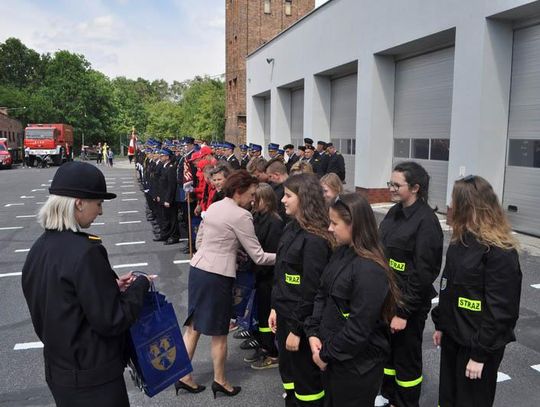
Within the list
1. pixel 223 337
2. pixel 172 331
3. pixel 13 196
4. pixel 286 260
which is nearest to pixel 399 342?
pixel 286 260

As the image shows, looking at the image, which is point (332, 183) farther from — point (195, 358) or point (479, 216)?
point (195, 358)

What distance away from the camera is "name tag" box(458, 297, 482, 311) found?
274 centimetres

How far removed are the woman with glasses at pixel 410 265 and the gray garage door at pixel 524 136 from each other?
7843 millimetres

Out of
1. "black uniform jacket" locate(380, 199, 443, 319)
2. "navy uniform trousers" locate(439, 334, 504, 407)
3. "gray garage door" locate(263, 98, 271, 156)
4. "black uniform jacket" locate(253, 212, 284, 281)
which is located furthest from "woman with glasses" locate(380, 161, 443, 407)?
"gray garage door" locate(263, 98, 271, 156)

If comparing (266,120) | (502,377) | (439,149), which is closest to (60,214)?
(502,377)

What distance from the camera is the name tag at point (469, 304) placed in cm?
274

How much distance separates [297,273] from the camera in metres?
3.17

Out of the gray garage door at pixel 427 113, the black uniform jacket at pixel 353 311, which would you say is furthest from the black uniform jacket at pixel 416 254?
the gray garage door at pixel 427 113

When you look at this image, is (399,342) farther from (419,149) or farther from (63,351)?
(419,149)

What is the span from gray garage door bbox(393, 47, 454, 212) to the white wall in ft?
1.59

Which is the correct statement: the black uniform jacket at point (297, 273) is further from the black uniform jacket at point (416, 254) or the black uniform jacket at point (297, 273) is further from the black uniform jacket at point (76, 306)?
the black uniform jacket at point (76, 306)

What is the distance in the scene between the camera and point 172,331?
2717mm

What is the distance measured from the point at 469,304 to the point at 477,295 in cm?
7

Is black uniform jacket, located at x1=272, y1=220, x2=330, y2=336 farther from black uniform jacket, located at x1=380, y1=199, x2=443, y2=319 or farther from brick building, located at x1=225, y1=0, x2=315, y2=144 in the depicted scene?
brick building, located at x1=225, y1=0, x2=315, y2=144
